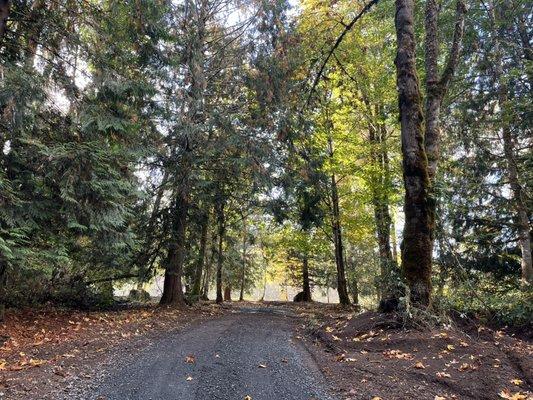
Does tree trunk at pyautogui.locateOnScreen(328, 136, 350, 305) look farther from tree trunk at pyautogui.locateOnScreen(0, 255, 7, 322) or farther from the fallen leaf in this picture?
the fallen leaf

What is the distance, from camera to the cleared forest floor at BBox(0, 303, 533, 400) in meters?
4.41

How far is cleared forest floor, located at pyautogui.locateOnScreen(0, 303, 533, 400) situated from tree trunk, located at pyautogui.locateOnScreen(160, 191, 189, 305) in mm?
4303

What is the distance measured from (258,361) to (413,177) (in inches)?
183

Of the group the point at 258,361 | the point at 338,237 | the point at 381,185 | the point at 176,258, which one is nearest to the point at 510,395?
the point at 258,361

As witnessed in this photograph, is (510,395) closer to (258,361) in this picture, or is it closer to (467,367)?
(467,367)

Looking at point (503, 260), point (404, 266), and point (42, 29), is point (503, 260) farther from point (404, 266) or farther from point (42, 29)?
point (42, 29)

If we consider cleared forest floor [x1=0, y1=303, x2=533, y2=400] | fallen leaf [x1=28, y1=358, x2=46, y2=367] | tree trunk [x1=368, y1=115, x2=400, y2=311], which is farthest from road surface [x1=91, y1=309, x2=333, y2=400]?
tree trunk [x1=368, y1=115, x2=400, y2=311]

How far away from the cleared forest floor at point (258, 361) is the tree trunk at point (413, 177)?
3.34 feet

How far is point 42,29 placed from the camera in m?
8.02

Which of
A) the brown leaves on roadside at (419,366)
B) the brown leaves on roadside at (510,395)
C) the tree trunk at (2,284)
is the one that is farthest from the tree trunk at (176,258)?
the brown leaves on roadside at (510,395)

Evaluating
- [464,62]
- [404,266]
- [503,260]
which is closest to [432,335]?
[404,266]

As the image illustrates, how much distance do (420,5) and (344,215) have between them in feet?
27.0

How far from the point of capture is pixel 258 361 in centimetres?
566

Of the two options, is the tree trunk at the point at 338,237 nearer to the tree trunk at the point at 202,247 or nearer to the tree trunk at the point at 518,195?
the tree trunk at the point at 202,247
